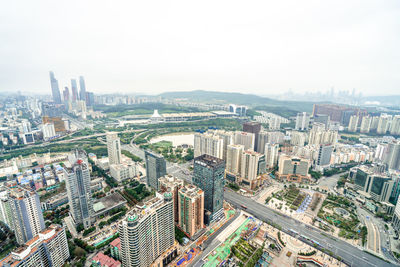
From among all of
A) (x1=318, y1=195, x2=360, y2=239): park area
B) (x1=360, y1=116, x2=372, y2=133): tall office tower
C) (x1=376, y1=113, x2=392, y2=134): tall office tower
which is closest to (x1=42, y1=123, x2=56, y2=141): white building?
(x1=318, y1=195, x2=360, y2=239): park area

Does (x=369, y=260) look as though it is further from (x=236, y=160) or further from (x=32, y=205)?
(x=32, y=205)

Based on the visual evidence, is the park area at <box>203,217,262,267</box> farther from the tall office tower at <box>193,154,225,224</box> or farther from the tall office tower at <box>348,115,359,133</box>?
the tall office tower at <box>348,115,359,133</box>

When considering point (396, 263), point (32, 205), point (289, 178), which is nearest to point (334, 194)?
point (289, 178)

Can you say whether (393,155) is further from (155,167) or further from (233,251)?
(155,167)

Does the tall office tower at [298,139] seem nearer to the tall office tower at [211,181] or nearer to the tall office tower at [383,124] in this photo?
the tall office tower at [383,124]

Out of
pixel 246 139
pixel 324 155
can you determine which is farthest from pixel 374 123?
pixel 246 139

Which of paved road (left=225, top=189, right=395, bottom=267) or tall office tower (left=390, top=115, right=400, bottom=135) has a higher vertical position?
tall office tower (left=390, top=115, right=400, bottom=135)

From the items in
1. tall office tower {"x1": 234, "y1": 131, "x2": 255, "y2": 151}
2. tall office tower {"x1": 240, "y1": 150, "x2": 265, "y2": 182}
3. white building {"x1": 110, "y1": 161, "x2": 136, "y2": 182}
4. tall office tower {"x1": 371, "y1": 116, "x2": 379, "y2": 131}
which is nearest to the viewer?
tall office tower {"x1": 240, "y1": 150, "x2": 265, "y2": 182}
